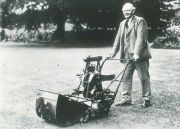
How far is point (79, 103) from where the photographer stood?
7.07m

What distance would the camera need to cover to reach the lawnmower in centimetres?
687

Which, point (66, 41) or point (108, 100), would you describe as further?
point (66, 41)

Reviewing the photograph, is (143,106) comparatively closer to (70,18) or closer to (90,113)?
(90,113)

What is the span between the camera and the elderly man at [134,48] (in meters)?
8.45

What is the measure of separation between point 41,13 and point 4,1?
2966 mm

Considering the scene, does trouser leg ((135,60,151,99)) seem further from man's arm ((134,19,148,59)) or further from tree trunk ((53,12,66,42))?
tree trunk ((53,12,66,42))

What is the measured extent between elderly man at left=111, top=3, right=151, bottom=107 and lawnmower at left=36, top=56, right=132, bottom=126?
0.78 m

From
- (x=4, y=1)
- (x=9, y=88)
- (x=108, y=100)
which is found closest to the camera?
(x=108, y=100)

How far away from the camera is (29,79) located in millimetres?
12539

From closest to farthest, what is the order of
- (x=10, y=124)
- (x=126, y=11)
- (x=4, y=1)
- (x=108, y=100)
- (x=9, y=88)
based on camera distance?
1. (x=10, y=124)
2. (x=108, y=100)
3. (x=126, y=11)
4. (x=9, y=88)
5. (x=4, y=1)

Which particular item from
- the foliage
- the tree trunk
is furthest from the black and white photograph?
the tree trunk

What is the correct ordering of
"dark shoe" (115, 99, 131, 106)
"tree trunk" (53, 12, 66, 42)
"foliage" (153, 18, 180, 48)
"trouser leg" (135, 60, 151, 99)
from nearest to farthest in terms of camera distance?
1. "trouser leg" (135, 60, 151, 99)
2. "dark shoe" (115, 99, 131, 106)
3. "foliage" (153, 18, 180, 48)
4. "tree trunk" (53, 12, 66, 42)

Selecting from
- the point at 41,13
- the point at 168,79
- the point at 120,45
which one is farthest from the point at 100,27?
the point at 120,45

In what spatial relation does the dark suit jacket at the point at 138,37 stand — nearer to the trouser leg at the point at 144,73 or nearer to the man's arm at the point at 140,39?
the man's arm at the point at 140,39
